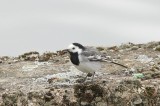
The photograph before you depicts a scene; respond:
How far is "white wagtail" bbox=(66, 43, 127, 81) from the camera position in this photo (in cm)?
1317

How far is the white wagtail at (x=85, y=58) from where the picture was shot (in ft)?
43.2

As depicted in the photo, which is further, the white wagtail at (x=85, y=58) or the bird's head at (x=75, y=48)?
the bird's head at (x=75, y=48)

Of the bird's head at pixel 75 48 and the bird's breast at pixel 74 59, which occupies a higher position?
the bird's head at pixel 75 48

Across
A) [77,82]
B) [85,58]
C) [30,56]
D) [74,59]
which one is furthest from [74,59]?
[30,56]

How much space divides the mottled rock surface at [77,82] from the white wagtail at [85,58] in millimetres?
243

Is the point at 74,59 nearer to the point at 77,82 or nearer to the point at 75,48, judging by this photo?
the point at 75,48

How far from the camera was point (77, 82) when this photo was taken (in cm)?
1329

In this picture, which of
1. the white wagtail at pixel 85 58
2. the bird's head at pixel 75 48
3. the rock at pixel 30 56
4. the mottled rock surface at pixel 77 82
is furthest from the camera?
the rock at pixel 30 56

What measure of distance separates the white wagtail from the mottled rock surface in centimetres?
24

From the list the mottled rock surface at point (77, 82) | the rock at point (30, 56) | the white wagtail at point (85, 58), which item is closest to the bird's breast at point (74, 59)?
the white wagtail at point (85, 58)

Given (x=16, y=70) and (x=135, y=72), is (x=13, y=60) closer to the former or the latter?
(x=16, y=70)

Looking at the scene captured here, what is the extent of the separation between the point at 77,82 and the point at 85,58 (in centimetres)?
44

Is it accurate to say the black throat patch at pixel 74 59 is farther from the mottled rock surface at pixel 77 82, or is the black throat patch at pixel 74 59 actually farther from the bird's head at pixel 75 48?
the mottled rock surface at pixel 77 82

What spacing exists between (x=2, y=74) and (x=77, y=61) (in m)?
2.08
